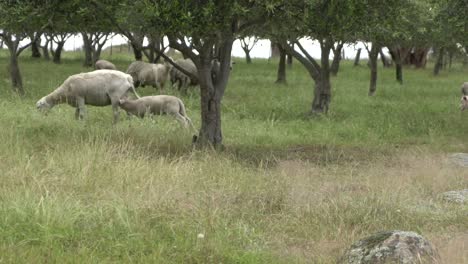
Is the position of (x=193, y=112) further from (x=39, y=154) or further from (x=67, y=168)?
(x=67, y=168)

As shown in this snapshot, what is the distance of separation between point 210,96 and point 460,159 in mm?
5669

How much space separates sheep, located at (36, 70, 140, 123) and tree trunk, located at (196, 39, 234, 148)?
11.8 feet

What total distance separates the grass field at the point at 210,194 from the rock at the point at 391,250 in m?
0.34

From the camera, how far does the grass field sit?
6.42 meters

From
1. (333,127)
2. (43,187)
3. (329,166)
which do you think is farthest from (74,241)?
(333,127)

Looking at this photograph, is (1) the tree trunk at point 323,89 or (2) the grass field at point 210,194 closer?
(2) the grass field at point 210,194

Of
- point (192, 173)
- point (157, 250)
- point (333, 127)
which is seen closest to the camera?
point (157, 250)

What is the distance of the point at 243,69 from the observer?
4109 centimetres

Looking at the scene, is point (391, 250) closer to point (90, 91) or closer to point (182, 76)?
point (90, 91)

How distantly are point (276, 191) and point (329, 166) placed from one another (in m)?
3.96

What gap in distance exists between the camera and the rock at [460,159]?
13.4 metres

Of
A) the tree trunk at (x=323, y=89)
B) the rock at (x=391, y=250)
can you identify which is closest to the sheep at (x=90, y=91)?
the tree trunk at (x=323, y=89)

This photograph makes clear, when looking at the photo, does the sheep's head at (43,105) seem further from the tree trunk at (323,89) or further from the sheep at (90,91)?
the tree trunk at (323,89)

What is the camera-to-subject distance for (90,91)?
16.3 m
